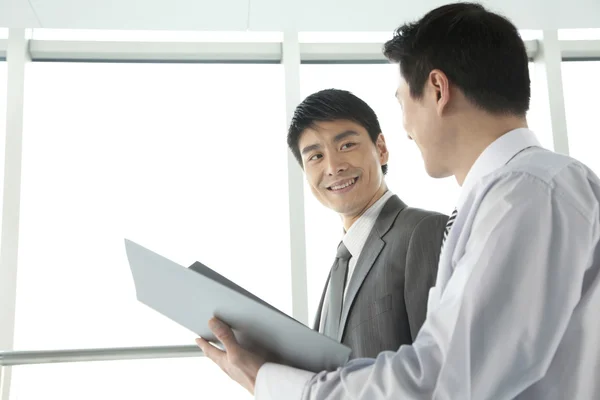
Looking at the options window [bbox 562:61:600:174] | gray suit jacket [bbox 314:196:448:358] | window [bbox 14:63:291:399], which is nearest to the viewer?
gray suit jacket [bbox 314:196:448:358]

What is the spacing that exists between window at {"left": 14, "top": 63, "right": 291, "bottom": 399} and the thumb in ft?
8.25

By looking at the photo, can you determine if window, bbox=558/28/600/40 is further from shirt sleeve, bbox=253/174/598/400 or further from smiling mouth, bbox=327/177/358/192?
shirt sleeve, bbox=253/174/598/400

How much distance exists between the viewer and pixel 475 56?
979mm

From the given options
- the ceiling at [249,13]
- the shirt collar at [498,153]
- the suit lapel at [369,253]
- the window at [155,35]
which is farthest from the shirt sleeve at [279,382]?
the window at [155,35]

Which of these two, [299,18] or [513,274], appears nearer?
[513,274]

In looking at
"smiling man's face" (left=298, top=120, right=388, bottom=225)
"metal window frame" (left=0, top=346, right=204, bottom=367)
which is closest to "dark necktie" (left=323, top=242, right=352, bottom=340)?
"smiling man's face" (left=298, top=120, right=388, bottom=225)

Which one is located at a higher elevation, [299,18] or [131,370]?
[299,18]

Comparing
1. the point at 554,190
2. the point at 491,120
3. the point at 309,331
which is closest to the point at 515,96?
the point at 491,120

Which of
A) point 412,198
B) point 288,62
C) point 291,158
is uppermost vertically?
point 288,62

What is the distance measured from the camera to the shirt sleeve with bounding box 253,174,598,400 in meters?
0.72

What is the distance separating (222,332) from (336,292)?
0.51 meters

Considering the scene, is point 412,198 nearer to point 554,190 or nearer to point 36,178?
point 36,178

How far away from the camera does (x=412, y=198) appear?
3881 millimetres

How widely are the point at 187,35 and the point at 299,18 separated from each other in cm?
79
